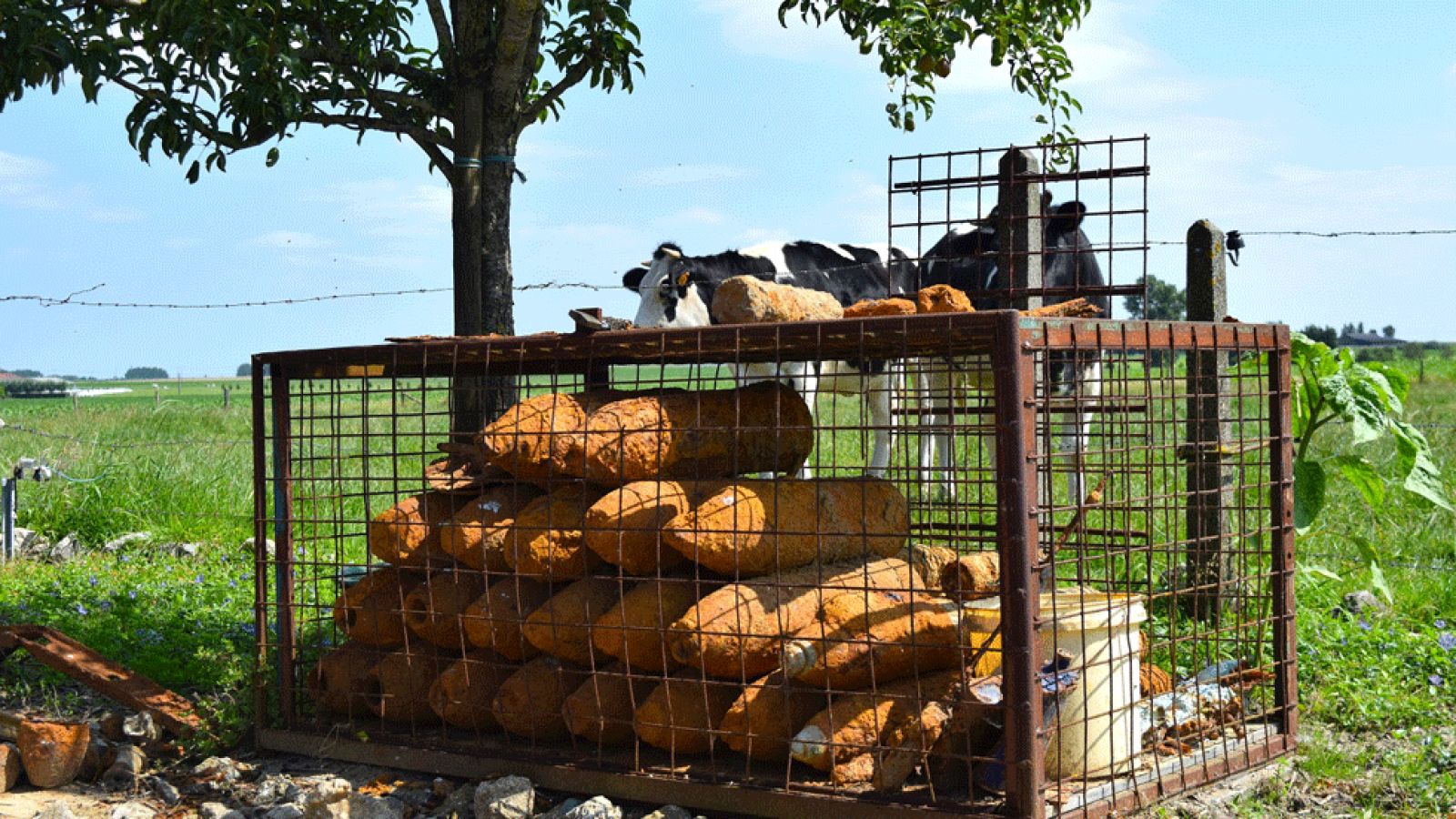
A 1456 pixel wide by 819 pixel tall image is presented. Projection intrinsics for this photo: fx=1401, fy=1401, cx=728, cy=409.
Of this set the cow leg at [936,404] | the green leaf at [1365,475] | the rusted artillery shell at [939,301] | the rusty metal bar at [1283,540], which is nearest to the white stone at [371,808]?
the cow leg at [936,404]

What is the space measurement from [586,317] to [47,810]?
2.37m

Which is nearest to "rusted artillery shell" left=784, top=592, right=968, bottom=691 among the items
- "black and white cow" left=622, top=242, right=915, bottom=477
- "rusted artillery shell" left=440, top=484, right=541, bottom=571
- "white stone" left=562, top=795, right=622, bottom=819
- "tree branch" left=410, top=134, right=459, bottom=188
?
"white stone" left=562, top=795, right=622, bottom=819

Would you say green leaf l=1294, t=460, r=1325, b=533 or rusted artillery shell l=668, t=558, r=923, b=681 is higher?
green leaf l=1294, t=460, r=1325, b=533

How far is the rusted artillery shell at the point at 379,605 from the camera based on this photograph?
5090 mm

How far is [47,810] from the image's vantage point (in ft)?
Answer: 14.9

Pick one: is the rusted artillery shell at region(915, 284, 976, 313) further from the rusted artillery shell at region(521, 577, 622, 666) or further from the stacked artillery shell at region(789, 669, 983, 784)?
the rusted artillery shell at region(521, 577, 622, 666)

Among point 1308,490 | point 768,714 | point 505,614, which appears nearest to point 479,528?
point 505,614

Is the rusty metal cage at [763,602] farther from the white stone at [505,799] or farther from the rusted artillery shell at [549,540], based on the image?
the white stone at [505,799]

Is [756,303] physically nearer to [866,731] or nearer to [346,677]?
[866,731]

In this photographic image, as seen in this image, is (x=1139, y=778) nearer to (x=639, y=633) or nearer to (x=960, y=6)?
(x=639, y=633)

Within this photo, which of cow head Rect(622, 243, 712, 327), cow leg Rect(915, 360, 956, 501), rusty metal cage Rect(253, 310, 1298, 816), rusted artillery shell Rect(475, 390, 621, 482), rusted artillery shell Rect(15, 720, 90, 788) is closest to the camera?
rusty metal cage Rect(253, 310, 1298, 816)

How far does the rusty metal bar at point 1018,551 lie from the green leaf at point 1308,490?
2.40 metres

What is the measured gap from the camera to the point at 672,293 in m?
11.0

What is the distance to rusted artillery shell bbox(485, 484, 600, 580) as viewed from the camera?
455cm
